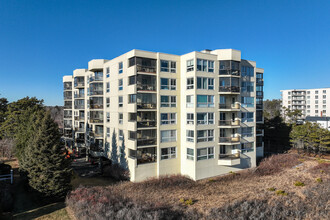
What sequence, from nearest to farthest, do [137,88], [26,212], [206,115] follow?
[26,212] < [137,88] < [206,115]

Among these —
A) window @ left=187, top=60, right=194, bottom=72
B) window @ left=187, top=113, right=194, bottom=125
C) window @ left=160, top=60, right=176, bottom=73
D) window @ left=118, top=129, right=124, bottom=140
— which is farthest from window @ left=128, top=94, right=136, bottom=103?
window @ left=187, top=60, right=194, bottom=72

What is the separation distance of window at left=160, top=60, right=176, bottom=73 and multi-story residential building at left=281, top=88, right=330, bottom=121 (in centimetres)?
6993

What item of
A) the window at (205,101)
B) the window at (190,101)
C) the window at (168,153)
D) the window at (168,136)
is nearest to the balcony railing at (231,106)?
the window at (205,101)

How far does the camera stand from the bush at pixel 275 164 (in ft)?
95.6

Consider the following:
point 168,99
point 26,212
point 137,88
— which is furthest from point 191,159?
point 26,212

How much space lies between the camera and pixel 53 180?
59.2ft

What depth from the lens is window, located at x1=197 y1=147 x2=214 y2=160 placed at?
2583cm

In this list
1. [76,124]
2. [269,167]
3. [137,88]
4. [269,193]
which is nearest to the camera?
[269,193]

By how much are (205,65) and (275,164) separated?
20.1m

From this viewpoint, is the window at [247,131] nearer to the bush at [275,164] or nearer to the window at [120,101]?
the bush at [275,164]

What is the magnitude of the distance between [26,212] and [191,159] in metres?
17.8

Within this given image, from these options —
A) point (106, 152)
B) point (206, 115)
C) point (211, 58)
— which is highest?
point (211, 58)

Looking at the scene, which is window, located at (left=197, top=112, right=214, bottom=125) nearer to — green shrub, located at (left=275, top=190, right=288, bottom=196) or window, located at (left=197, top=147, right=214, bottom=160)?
window, located at (left=197, top=147, right=214, bottom=160)

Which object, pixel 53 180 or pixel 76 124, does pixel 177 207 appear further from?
pixel 76 124
